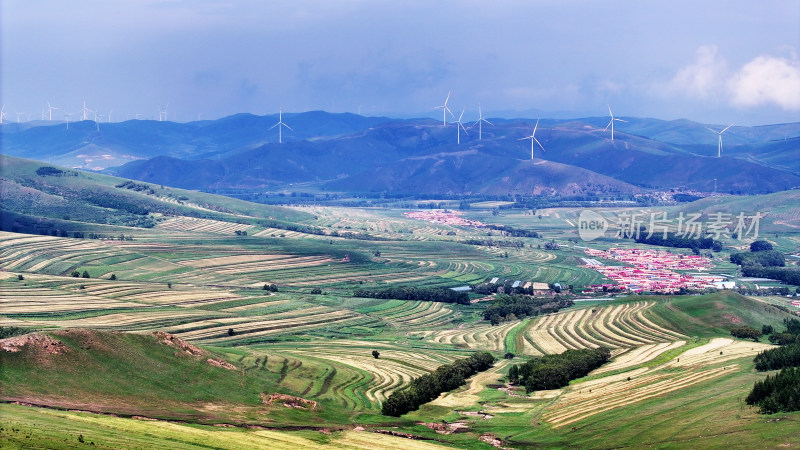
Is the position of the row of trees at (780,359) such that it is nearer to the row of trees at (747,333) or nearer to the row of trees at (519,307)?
the row of trees at (747,333)

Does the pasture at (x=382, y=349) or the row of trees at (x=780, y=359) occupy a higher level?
the row of trees at (x=780, y=359)

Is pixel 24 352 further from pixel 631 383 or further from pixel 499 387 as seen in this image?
pixel 631 383

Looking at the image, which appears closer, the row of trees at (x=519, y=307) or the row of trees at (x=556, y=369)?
the row of trees at (x=556, y=369)

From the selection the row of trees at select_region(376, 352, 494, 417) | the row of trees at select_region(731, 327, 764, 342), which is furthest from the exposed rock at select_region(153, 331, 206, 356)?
the row of trees at select_region(731, 327, 764, 342)

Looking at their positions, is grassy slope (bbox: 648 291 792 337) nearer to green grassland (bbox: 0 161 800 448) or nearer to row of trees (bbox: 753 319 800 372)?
green grassland (bbox: 0 161 800 448)

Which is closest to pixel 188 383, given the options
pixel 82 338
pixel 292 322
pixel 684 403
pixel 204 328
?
pixel 82 338

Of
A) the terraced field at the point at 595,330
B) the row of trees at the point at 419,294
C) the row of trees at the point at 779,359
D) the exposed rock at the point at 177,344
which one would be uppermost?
the exposed rock at the point at 177,344

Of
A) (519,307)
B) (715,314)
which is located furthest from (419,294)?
(715,314)

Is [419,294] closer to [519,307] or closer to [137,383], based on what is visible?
[519,307]

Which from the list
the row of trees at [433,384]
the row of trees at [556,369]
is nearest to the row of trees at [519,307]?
the row of trees at [433,384]
